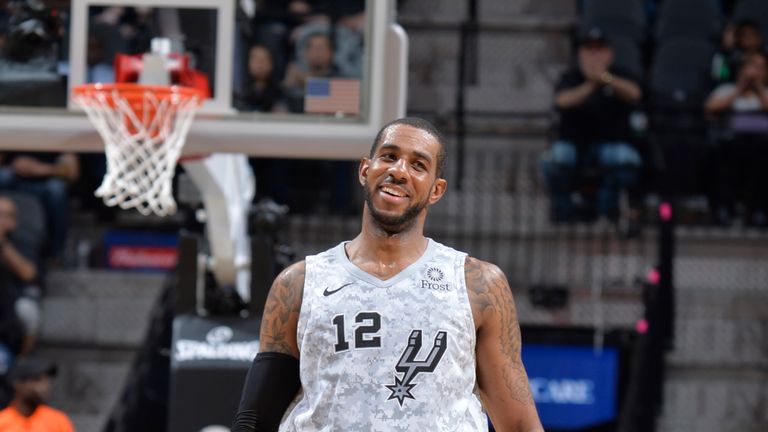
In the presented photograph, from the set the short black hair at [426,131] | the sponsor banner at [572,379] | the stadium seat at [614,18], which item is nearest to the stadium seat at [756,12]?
the stadium seat at [614,18]

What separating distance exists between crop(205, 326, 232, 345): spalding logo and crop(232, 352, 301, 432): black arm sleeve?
3801 millimetres

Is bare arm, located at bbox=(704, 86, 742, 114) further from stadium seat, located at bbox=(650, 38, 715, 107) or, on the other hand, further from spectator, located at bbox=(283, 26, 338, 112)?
spectator, located at bbox=(283, 26, 338, 112)

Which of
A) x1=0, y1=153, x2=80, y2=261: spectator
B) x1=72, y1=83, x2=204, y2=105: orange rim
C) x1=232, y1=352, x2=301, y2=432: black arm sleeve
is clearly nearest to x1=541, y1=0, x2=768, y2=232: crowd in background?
x1=0, y1=153, x2=80, y2=261: spectator

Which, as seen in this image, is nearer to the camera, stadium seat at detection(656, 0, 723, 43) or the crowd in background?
the crowd in background

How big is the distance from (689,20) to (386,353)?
8.28m

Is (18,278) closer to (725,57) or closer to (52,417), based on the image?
(52,417)

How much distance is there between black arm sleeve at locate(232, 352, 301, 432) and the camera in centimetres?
326

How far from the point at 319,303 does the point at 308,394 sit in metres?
0.22

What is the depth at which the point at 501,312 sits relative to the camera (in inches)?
128

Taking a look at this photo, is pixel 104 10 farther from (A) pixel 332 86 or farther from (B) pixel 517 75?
(B) pixel 517 75

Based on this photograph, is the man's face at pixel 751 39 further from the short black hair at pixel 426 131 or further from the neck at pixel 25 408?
the short black hair at pixel 426 131

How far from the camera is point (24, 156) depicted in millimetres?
9688

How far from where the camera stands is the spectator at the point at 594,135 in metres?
9.69

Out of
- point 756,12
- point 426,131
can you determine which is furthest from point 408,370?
point 756,12
